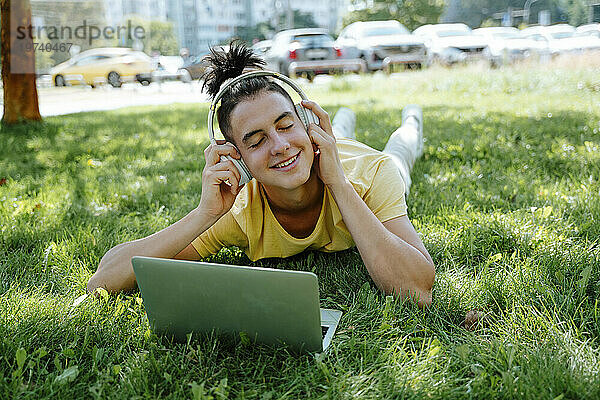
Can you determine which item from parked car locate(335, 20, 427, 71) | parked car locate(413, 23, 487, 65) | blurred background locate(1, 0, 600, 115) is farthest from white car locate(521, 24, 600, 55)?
parked car locate(335, 20, 427, 71)

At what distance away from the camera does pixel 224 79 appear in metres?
2.47

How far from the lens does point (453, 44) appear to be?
16.8 m

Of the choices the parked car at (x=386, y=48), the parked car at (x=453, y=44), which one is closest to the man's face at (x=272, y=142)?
the parked car at (x=386, y=48)

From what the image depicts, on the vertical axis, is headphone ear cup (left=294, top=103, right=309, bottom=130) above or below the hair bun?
below

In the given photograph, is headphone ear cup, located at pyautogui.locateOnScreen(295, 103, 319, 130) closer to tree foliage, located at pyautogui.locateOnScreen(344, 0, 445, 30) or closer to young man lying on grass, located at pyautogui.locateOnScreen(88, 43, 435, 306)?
young man lying on grass, located at pyautogui.locateOnScreen(88, 43, 435, 306)

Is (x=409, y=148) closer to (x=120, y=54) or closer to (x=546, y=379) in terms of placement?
(x=546, y=379)

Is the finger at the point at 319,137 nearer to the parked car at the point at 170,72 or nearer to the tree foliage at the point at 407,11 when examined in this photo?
the parked car at the point at 170,72

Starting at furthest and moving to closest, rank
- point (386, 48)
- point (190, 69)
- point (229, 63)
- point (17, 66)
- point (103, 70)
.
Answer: point (190, 69), point (103, 70), point (386, 48), point (17, 66), point (229, 63)

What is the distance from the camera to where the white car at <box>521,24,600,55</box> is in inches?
575

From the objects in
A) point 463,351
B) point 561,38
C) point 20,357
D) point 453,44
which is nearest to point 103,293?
point 20,357

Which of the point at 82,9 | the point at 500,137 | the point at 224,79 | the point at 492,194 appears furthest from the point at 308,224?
the point at 82,9

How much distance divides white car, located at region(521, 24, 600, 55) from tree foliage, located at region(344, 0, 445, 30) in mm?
23674

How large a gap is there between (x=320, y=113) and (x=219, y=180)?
51 cm

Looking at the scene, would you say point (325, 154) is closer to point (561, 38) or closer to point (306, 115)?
point (306, 115)
